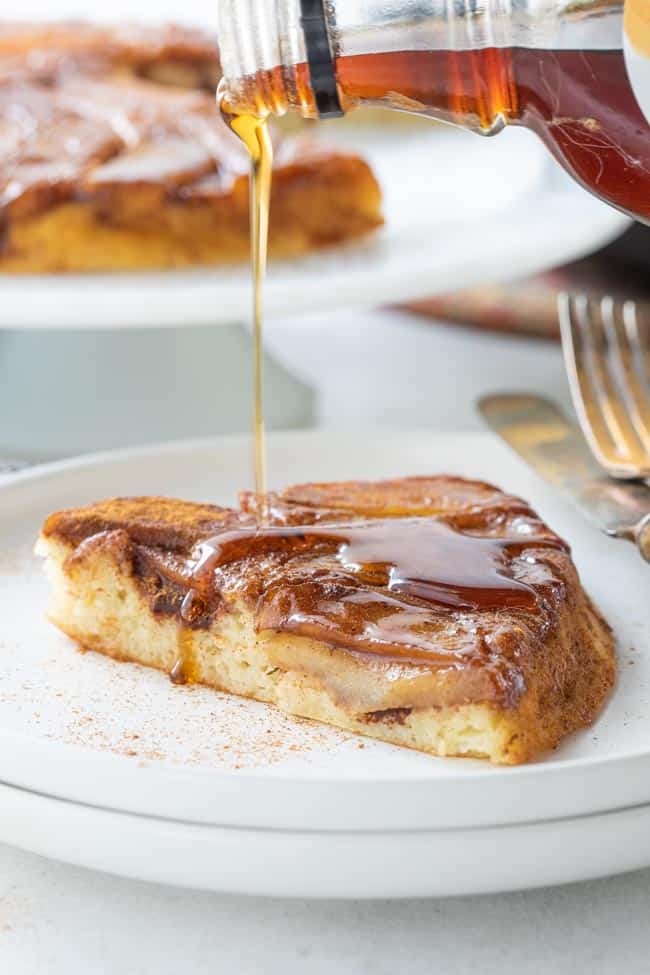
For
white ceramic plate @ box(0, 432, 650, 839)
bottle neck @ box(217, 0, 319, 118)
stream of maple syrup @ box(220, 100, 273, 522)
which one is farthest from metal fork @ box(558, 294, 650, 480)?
bottle neck @ box(217, 0, 319, 118)

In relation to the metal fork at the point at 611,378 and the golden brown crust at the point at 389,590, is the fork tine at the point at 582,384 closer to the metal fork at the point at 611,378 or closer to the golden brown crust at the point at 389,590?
the metal fork at the point at 611,378

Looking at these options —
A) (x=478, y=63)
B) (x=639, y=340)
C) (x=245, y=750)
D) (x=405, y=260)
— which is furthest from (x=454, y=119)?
(x=405, y=260)

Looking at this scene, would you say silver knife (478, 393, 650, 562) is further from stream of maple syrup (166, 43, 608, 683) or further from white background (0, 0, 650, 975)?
white background (0, 0, 650, 975)

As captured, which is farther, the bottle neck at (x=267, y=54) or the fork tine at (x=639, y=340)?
the fork tine at (x=639, y=340)

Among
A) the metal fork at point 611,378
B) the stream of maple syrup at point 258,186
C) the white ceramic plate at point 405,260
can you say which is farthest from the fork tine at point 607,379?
the stream of maple syrup at point 258,186

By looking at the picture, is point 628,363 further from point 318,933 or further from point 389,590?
point 318,933

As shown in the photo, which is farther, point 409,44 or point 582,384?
point 582,384
